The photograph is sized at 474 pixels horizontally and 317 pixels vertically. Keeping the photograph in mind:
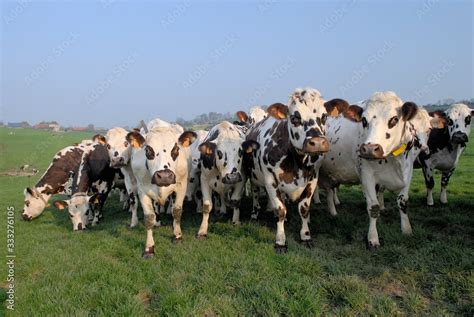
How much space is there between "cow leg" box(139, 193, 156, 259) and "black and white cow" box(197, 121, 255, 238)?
3.29ft

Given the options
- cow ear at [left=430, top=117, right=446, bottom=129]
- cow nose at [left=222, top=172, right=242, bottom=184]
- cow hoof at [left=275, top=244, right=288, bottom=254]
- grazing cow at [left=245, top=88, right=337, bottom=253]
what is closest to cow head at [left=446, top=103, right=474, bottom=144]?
cow ear at [left=430, top=117, right=446, bottom=129]

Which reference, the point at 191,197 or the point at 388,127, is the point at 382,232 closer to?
the point at 388,127

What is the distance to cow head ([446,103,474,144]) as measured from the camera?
28.8 ft

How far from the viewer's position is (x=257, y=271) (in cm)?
Result: 548

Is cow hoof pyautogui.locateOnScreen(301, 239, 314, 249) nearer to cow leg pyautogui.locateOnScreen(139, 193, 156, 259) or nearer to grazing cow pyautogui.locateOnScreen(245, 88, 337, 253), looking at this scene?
grazing cow pyautogui.locateOnScreen(245, 88, 337, 253)

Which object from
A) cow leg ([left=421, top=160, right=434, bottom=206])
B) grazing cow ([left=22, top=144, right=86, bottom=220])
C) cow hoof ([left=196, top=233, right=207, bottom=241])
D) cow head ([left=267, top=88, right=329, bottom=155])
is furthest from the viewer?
grazing cow ([left=22, top=144, right=86, bottom=220])

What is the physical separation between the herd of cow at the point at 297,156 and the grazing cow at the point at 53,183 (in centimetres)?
206

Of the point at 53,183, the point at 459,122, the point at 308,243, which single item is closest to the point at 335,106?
the point at 308,243

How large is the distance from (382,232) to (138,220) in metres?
5.80

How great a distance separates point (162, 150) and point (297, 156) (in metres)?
2.38

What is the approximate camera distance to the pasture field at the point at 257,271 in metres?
4.48

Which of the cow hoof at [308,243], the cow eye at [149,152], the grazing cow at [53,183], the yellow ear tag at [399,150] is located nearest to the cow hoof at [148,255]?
the cow eye at [149,152]

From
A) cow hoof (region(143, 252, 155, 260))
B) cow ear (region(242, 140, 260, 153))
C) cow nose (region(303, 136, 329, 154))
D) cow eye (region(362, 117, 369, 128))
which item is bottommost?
cow hoof (region(143, 252, 155, 260))

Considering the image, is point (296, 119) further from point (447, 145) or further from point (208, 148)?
point (447, 145)
